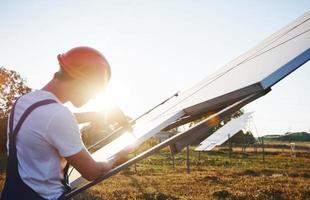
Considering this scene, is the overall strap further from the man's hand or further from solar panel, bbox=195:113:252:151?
solar panel, bbox=195:113:252:151

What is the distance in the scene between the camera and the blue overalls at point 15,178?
160cm

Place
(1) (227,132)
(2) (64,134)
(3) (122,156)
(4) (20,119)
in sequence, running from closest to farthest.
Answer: (2) (64,134)
(4) (20,119)
(3) (122,156)
(1) (227,132)

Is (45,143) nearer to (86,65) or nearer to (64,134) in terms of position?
(64,134)

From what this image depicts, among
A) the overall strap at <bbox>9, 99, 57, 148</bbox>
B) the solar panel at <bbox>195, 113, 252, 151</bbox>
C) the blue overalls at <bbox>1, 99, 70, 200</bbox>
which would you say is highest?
the overall strap at <bbox>9, 99, 57, 148</bbox>

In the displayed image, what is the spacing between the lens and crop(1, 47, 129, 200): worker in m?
1.53

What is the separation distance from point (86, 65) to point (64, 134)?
1.13 feet

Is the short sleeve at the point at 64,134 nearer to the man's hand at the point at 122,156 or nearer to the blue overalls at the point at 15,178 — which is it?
the blue overalls at the point at 15,178

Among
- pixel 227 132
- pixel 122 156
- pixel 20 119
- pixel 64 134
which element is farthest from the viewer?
pixel 227 132

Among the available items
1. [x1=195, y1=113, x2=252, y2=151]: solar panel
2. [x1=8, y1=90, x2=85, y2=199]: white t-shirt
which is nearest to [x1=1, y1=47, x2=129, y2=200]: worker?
[x1=8, y1=90, x2=85, y2=199]: white t-shirt

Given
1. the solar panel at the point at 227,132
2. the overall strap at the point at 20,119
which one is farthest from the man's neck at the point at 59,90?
the solar panel at the point at 227,132

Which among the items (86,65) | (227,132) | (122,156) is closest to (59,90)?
(86,65)

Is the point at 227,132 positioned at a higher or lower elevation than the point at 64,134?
lower

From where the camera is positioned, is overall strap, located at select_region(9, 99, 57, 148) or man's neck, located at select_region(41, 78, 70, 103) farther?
man's neck, located at select_region(41, 78, 70, 103)

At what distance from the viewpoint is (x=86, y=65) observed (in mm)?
1628
